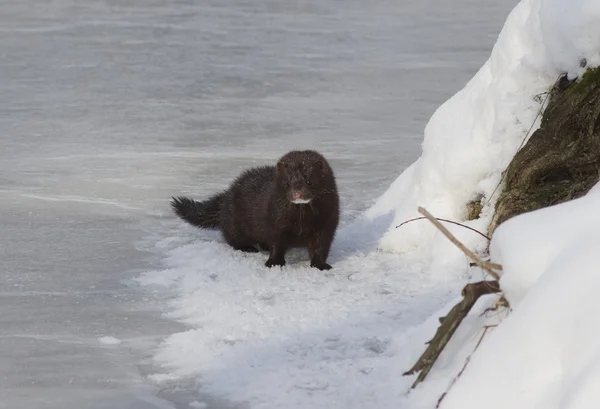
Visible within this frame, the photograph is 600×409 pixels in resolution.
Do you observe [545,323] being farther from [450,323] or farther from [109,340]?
[109,340]

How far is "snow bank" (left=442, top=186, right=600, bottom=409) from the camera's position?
2.67 m

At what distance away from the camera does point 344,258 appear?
19.6 feet

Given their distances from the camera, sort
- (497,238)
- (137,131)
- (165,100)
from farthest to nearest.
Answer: (165,100), (137,131), (497,238)

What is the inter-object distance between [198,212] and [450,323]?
326 centimetres

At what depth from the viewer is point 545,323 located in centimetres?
281

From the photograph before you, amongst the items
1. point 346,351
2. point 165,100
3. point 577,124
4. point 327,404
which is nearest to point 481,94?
point 577,124

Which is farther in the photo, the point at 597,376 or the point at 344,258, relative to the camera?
the point at 344,258

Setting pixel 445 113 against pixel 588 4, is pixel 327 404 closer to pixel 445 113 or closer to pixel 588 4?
pixel 588 4

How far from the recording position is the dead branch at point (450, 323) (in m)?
3.30

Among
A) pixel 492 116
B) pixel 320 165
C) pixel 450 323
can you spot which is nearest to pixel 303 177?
pixel 320 165

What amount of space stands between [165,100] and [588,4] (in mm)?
6222

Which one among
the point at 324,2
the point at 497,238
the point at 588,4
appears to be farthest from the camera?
the point at 324,2

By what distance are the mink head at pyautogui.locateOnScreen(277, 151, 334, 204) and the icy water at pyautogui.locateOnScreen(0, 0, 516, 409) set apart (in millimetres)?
873

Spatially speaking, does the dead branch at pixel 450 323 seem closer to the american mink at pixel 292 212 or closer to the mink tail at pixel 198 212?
the american mink at pixel 292 212
